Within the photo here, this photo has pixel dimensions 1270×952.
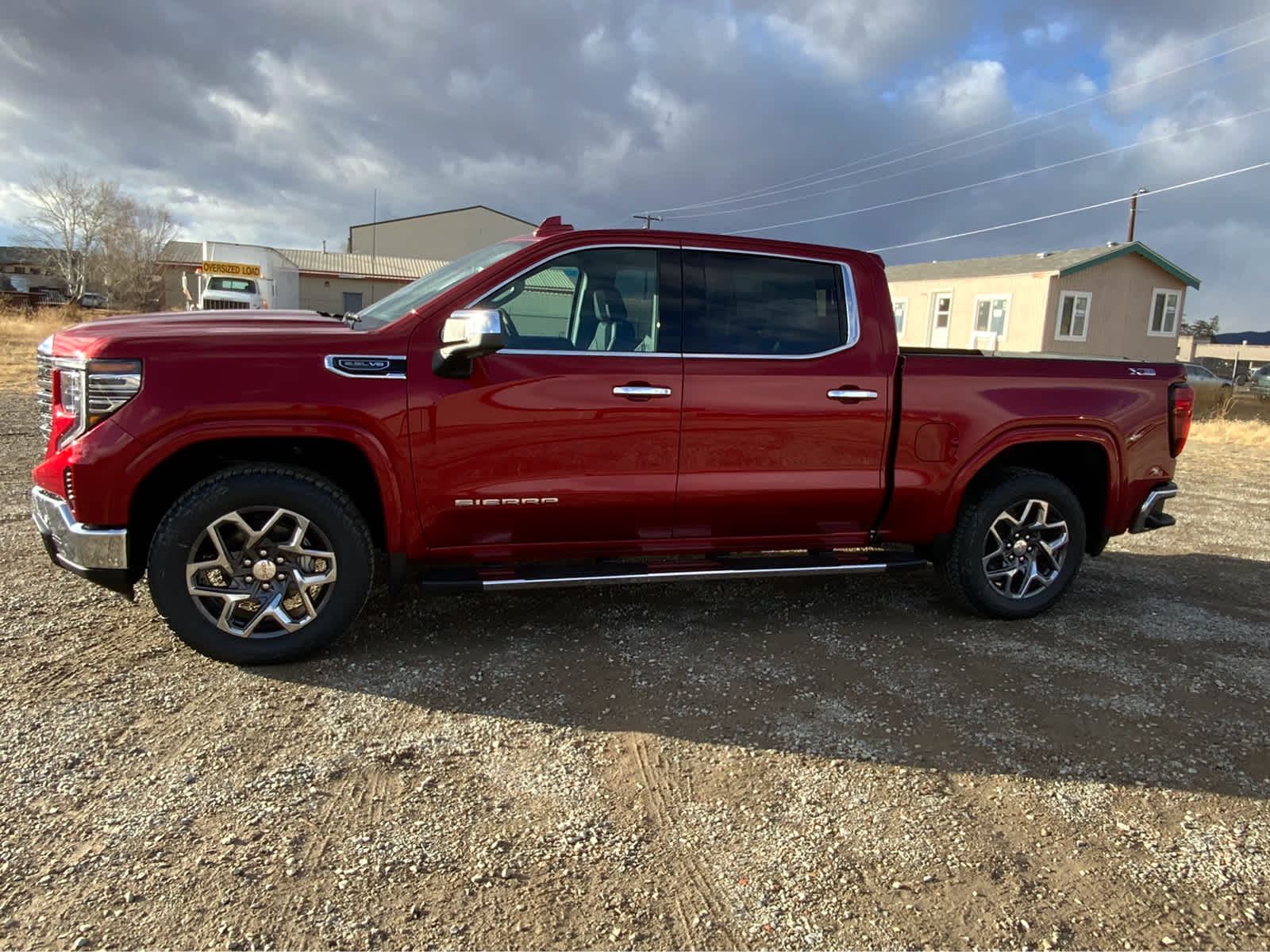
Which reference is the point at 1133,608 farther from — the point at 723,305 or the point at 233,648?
the point at 233,648

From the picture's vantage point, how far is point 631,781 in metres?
2.98

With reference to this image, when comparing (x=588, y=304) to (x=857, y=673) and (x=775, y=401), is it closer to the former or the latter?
(x=775, y=401)

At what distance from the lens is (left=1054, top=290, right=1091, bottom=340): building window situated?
1081 inches

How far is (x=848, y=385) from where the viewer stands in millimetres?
4234

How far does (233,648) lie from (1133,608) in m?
4.98

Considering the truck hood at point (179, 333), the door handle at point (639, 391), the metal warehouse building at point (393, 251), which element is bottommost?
the door handle at point (639, 391)

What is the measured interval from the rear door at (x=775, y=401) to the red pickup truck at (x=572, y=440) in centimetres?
1

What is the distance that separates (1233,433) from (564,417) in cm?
1615

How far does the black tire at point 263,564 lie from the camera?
3.48m

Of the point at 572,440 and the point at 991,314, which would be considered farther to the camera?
the point at 991,314

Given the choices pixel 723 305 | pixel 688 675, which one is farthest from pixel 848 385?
pixel 688 675

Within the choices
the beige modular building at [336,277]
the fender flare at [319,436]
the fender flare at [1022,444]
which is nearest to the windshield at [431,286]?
the fender flare at [319,436]

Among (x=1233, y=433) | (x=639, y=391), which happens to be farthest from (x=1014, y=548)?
(x=1233, y=433)

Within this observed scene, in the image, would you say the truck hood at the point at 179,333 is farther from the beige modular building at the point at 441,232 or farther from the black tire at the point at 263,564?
the beige modular building at the point at 441,232
